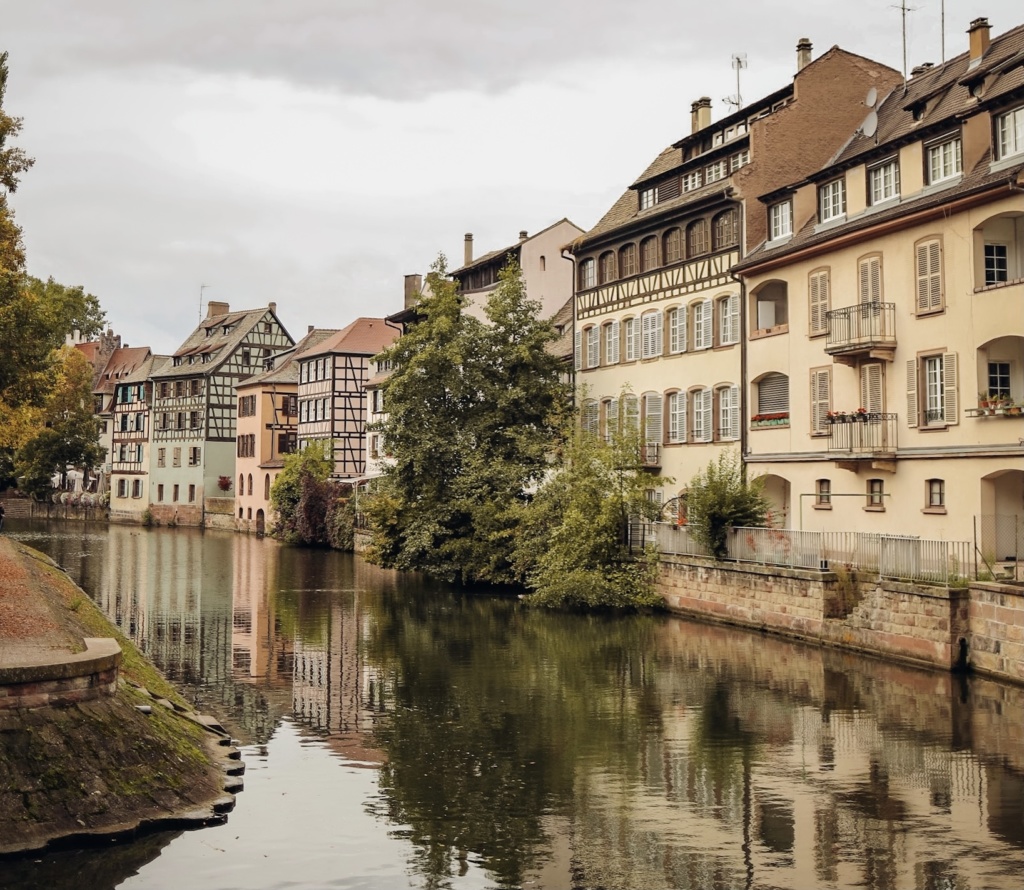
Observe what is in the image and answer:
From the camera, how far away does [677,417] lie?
37188 mm

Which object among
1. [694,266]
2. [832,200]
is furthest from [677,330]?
[832,200]

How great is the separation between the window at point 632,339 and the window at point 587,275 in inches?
111

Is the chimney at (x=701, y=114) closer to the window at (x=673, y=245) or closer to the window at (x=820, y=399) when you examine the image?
the window at (x=673, y=245)

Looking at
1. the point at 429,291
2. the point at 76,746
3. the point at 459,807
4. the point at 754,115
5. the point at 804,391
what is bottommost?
the point at 459,807

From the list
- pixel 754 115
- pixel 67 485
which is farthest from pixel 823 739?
pixel 67 485

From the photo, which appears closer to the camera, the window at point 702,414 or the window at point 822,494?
the window at point 822,494

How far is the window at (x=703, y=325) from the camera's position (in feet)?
117

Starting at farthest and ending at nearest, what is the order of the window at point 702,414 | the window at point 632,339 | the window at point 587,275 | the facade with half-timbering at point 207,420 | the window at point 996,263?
the facade with half-timbering at point 207,420 → the window at point 587,275 → the window at point 632,339 → the window at point 702,414 → the window at point 996,263

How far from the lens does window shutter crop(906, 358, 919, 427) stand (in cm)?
2678

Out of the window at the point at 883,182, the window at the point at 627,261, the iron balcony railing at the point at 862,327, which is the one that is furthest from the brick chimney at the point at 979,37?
the window at the point at 627,261

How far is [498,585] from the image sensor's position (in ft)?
132

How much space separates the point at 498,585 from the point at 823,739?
76.9 ft

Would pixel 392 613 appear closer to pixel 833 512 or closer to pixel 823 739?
pixel 833 512

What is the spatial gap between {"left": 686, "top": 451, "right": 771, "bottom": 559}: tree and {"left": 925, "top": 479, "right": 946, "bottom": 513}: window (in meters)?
4.70
